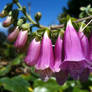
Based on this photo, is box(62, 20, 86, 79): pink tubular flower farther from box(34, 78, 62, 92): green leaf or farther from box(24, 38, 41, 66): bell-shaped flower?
box(34, 78, 62, 92): green leaf

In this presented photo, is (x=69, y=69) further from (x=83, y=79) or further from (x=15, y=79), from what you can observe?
(x=15, y=79)

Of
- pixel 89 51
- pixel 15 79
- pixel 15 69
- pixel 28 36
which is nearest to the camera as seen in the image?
pixel 89 51

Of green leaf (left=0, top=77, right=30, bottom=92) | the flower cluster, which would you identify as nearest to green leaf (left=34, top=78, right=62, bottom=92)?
green leaf (left=0, top=77, right=30, bottom=92)

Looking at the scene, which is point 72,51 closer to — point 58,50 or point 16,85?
point 58,50

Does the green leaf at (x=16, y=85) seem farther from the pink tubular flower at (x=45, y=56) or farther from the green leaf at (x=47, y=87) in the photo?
the pink tubular flower at (x=45, y=56)

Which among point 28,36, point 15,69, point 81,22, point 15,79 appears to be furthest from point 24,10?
point 15,69

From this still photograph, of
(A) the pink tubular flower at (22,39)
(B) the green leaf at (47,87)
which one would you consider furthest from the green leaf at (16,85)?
(A) the pink tubular flower at (22,39)

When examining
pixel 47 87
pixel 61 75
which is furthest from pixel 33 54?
pixel 47 87
